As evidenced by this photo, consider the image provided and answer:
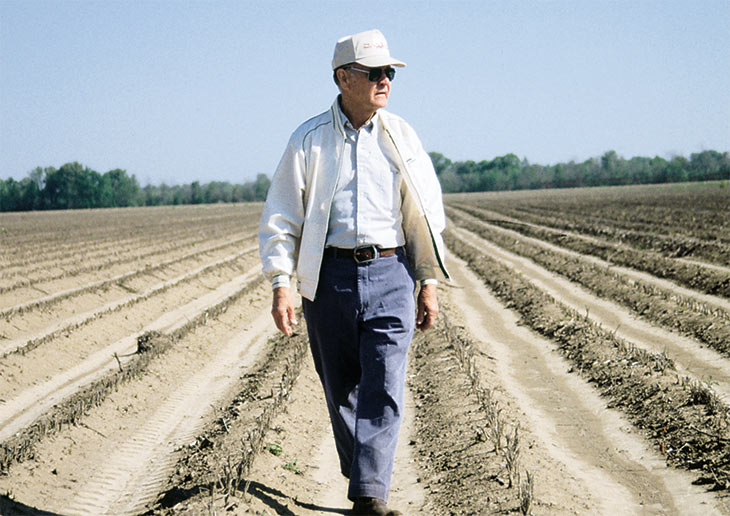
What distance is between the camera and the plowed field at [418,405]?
426 cm

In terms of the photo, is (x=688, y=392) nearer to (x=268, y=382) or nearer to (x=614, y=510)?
(x=614, y=510)

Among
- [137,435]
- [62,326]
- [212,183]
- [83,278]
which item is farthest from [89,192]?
[137,435]

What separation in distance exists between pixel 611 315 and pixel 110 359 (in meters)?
6.07

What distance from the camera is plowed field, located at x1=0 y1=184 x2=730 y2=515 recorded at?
4262 mm

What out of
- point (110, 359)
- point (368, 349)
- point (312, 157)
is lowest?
point (110, 359)

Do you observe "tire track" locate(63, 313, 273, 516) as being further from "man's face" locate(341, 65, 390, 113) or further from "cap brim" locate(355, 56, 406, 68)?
"cap brim" locate(355, 56, 406, 68)

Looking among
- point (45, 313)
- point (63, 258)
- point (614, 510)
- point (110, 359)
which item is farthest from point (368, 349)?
point (63, 258)

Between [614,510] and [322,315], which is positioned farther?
[614,510]

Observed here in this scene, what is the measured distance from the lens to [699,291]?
11.5m

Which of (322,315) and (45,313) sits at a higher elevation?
(322,315)

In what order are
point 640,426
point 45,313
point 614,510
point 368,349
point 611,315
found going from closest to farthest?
point 368,349 < point 614,510 < point 640,426 < point 611,315 < point 45,313

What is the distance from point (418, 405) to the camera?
627cm

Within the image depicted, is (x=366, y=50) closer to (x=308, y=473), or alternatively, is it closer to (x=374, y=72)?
(x=374, y=72)

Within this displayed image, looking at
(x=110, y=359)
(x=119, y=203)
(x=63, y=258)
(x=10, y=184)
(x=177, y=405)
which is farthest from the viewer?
(x=119, y=203)
